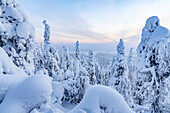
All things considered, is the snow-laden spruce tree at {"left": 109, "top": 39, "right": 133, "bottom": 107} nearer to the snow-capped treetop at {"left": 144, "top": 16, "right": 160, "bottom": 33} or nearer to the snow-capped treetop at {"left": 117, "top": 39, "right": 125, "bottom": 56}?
the snow-capped treetop at {"left": 117, "top": 39, "right": 125, "bottom": 56}

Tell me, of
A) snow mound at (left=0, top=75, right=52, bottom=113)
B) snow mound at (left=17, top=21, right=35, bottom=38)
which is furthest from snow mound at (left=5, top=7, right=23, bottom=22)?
snow mound at (left=0, top=75, right=52, bottom=113)

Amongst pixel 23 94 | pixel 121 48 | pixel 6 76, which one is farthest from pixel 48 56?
pixel 23 94

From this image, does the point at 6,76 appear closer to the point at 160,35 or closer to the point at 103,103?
the point at 103,103

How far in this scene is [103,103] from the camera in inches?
121

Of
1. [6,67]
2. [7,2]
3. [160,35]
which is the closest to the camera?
[6,67]

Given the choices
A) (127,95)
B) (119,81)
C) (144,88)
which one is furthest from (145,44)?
(127,95)

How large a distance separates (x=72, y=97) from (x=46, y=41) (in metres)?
12.7

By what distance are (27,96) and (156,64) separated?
873 cm

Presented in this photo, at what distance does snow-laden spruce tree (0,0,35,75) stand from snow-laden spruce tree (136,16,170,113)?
8746mm

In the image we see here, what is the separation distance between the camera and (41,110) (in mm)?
2529

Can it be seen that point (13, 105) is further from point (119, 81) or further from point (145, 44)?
point (119, 81)

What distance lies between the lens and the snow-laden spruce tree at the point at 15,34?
5601mm

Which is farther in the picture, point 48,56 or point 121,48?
point 48,56

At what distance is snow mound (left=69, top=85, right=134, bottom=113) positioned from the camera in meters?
2.96
